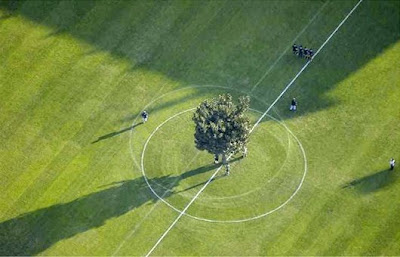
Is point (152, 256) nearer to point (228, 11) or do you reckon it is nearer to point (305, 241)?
point (305, 241)

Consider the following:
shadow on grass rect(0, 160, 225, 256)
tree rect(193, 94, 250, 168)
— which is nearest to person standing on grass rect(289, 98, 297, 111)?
tree rect(193, 94, 250, 168)

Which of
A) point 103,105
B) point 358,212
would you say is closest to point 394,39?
point 358,212

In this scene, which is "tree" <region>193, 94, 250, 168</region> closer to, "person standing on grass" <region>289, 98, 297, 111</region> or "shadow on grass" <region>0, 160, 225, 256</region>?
"shadow on grass" <region>0, 160, 225, 256</region>

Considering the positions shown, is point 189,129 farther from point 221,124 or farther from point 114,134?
point 221,124

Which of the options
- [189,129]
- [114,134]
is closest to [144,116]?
[114,134]

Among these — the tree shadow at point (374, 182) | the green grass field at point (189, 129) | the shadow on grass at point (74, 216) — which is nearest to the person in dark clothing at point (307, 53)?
the green grass field at point (189, 129)

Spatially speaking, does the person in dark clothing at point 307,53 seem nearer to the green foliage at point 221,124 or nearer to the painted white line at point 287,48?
the painted white line at point 287,48
